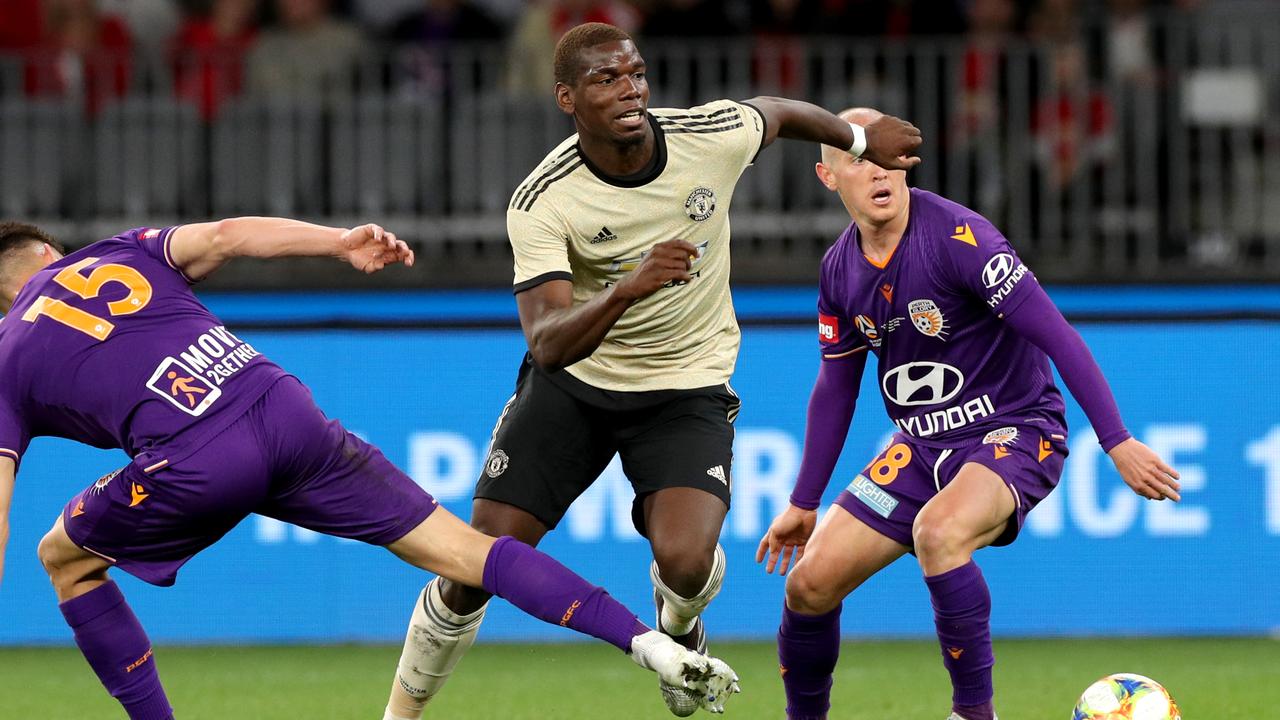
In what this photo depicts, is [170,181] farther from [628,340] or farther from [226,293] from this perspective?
[628,340]

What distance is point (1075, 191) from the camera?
10828 millimetres

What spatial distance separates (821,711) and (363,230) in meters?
2.26

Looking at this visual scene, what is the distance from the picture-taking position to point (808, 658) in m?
6.20

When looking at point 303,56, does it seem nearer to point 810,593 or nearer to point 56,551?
point 56,551

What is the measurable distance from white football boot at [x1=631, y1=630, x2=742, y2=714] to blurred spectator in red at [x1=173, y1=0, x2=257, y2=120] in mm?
6654

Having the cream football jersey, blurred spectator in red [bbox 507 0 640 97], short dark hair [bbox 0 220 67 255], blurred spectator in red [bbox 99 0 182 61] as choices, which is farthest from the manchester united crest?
blurred spectator in red [bbox 99 0 182 61]

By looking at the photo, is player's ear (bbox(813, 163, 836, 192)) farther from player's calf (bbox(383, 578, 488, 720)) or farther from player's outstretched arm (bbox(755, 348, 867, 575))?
player's calf (bbox(383, 578, 488, 720))

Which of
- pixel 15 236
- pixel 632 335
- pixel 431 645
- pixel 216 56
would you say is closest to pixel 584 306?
pixel 632 335

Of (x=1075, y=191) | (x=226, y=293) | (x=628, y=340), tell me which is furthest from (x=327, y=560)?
(x=1075, y=191)

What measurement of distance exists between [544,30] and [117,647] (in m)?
6.48

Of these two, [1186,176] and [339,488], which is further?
[1186,176]

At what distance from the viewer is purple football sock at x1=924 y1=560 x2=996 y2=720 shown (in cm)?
588

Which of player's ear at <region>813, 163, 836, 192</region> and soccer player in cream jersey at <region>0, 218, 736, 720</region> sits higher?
player's ear at <region>813, 163, 836, 192</region>

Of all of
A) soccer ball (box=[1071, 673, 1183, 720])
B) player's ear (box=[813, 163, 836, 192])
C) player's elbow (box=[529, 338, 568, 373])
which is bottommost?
soccer ball (box=[1071, 673, 1183, 720])
